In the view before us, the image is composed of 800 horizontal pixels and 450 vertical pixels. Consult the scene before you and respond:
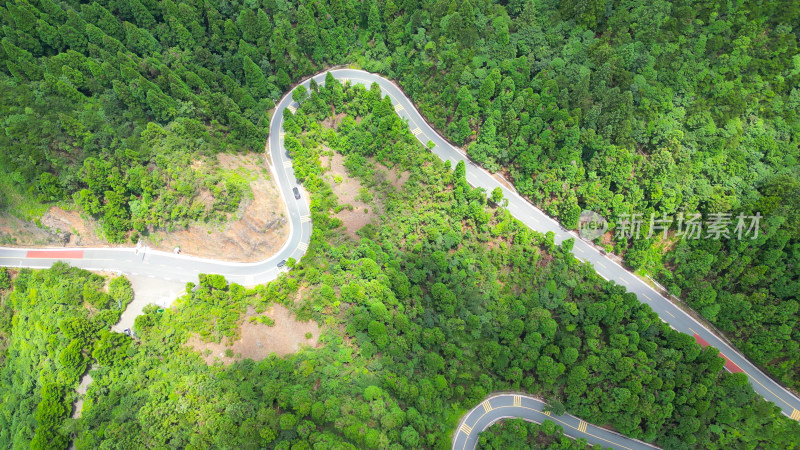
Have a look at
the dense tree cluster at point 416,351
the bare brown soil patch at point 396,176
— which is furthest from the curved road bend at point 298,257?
the bare brown soil patch at point 396,176

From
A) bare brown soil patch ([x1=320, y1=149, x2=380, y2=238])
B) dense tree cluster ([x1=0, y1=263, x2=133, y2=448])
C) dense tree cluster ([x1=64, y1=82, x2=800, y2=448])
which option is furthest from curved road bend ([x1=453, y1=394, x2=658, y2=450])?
dense tree cluster ([x1=0, y1=263, x2=133, y2=448])

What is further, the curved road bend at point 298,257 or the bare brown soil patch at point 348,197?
the bare brown soil patch at point 348,197

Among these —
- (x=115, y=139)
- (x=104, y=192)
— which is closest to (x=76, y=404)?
(x=104, y=192)

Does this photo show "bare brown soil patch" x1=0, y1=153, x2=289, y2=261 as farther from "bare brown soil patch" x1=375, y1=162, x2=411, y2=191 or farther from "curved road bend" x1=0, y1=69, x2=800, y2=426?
"bare brown soil patch" x1=375, y1=162, x2=411, y2=191

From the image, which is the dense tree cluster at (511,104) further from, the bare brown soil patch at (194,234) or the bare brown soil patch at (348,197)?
the bare brown soil patch at (348,197)

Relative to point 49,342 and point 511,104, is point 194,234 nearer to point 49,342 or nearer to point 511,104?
point 49,342
